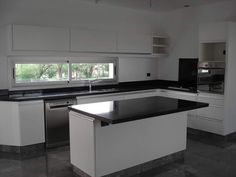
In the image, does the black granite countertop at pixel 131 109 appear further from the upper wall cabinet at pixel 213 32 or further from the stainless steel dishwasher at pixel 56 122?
the upper wall cabinet at pixel 213 32

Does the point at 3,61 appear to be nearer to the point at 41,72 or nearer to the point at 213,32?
the point at 41,72

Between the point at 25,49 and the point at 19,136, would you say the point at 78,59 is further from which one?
the point at 19,136

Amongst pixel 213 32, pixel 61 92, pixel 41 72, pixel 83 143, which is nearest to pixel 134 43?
pixel 213 32

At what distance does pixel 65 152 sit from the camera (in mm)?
4328

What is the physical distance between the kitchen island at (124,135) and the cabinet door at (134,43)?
1.88 m

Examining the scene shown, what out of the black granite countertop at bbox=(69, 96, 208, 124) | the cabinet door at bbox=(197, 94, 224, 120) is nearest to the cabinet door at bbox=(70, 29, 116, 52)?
the black granite countertop at bbox=(69, 96, 208, 124)

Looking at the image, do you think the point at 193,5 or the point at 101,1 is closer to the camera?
the point at 101,1

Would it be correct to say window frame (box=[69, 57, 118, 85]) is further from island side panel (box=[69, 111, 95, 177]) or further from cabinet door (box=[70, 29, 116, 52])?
island side panel (box=[69, 111, 95, 177])

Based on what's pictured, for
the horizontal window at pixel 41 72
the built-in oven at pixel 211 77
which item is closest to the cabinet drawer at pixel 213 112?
the built-in oven at pixel 211 77

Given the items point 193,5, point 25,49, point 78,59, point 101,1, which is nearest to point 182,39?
point 193,5

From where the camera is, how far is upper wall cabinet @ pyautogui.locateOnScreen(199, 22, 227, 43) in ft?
15.5

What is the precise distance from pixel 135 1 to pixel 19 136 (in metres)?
3.24

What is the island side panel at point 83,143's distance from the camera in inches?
123

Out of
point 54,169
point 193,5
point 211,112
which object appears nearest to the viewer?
point 54,169
